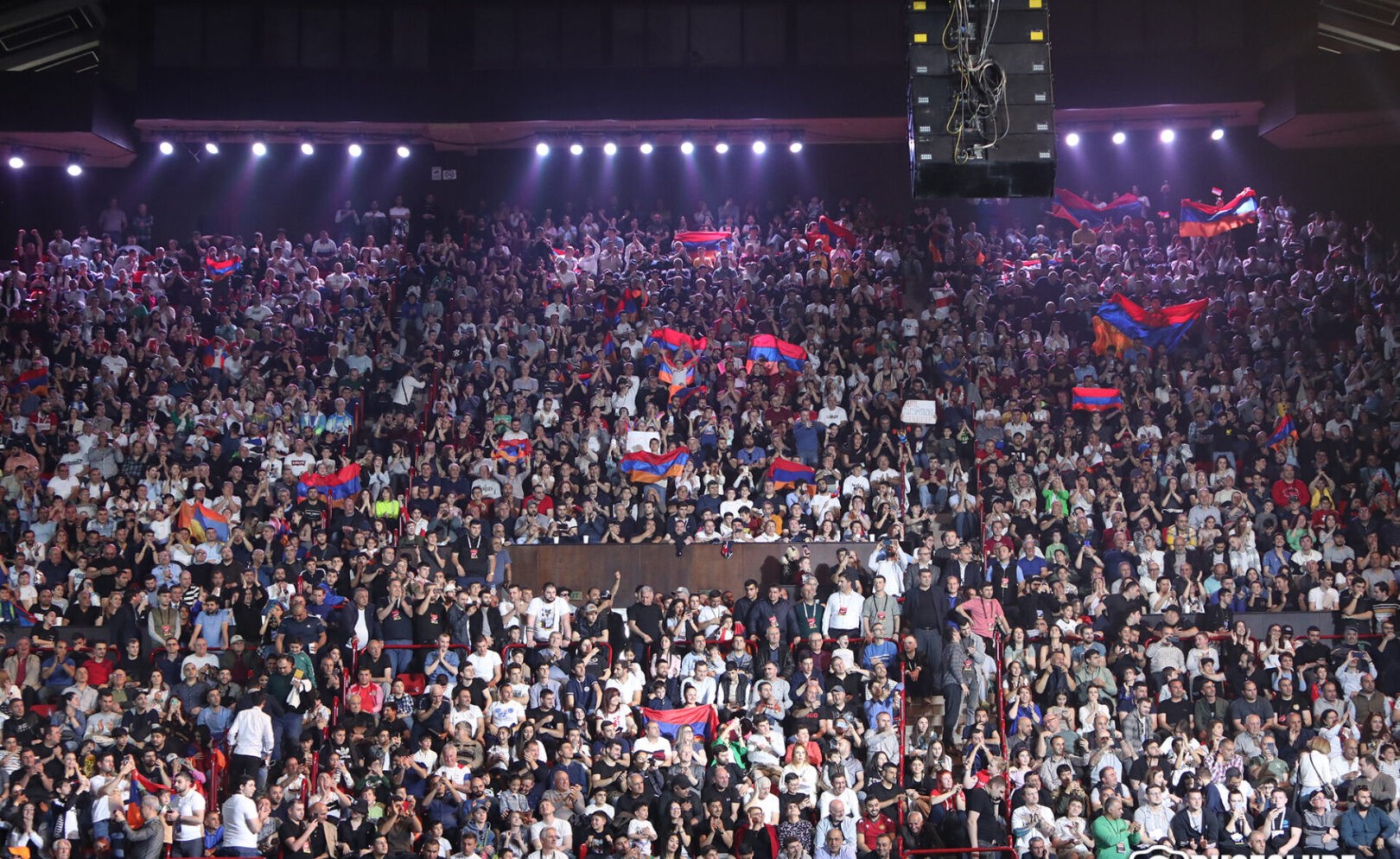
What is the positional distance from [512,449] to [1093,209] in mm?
14854

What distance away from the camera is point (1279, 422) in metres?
21.3

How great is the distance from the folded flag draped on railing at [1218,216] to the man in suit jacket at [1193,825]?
608 inches

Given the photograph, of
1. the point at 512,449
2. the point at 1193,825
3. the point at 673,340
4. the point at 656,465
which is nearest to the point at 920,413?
the point at 656,465

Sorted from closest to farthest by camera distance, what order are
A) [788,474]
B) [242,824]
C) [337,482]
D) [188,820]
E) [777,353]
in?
[242,824], [188,820], [788,474], [337,482], [777,353]

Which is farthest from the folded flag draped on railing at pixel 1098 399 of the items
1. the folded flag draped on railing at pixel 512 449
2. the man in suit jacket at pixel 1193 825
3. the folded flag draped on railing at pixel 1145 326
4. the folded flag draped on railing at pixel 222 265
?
the folded flag draped on railing at pixel 222 265

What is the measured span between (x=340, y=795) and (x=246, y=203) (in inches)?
755

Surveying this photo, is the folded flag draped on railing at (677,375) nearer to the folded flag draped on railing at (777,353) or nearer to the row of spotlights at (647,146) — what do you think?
the folded flag draped on railing at (777,353)

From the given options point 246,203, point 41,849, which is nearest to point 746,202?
point 246,203

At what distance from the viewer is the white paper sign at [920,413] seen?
21.5 m

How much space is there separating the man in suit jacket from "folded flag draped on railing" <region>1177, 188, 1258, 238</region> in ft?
50.6

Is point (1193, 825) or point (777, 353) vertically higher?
point (777, 353)

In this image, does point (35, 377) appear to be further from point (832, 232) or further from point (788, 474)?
point (832, 232)

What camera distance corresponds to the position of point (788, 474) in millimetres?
20281

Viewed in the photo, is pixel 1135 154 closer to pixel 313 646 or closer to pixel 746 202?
pixel 746 202
